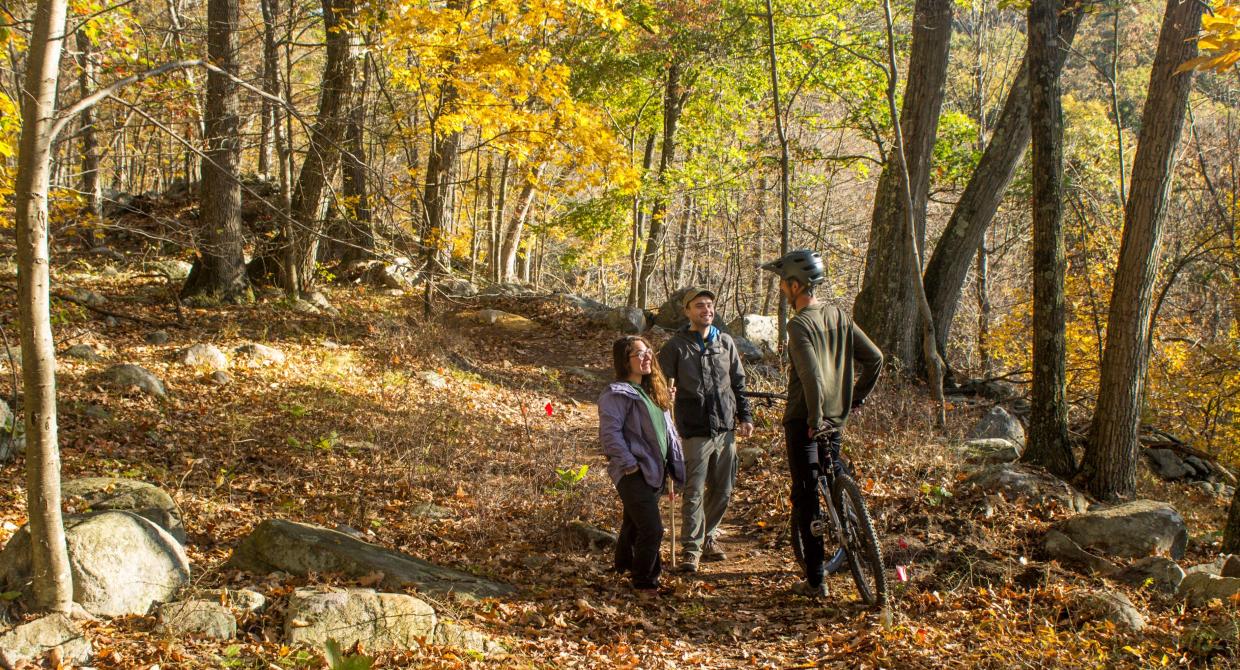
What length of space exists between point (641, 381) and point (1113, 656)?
114 inches

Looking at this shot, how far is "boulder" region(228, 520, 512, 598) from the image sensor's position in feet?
15.6

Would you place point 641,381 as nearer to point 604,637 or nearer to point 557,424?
point 604,637

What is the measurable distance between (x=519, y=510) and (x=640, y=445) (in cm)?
200

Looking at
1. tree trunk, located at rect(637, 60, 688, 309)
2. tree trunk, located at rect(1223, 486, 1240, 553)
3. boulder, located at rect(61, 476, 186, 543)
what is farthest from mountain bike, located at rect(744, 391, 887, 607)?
tree trunk, located at rect(637, 60, 688, 309)

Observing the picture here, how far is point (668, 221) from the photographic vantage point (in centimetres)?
2947

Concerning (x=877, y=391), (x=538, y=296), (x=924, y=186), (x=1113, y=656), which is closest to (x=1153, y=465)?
(x=877, y=391)

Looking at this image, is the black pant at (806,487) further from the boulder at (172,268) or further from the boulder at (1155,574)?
the boulder at (172,268)

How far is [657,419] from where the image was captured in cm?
516

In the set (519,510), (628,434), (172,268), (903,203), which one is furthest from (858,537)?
(172,268)

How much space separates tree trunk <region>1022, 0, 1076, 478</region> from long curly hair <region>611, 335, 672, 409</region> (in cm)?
416

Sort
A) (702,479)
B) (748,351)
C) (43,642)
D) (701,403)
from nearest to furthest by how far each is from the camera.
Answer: (43,642), (701,403), (702,479), (748,351)

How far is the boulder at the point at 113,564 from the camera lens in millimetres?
3979

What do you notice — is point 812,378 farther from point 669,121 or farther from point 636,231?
point 669,121

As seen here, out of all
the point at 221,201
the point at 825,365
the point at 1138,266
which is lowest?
the point at 825,365
